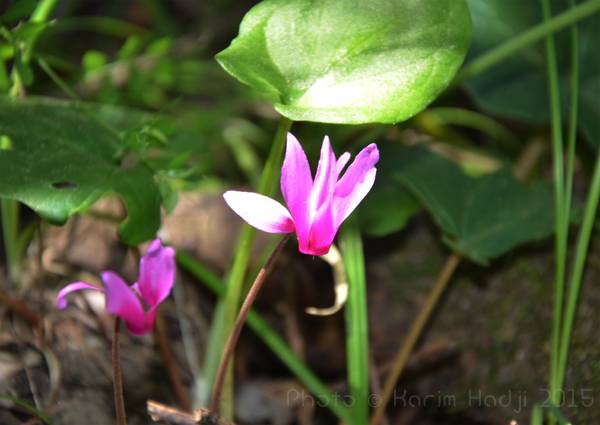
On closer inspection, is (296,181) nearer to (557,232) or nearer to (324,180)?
(324,180)

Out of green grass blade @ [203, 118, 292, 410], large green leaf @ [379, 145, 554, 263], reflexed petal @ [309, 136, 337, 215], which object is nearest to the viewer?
reflexed petal @ [309, 136, 337, 215]

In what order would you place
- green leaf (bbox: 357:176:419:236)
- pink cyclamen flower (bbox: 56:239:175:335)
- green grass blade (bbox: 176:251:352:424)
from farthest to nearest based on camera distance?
1. green leaf (bbox: 357:176:419:236)
2. green grass blade (bbox: 176:251:352:424)
3. pink cyclamen flower (bbox: 56:239:175:335)

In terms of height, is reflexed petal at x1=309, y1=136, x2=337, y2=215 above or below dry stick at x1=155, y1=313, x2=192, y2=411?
above

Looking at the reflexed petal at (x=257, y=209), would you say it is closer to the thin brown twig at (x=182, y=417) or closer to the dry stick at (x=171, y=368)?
the thin brown twig at (x=182, y=417)

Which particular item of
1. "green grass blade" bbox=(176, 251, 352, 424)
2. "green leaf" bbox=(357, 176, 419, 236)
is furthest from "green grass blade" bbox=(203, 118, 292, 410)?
"green leaf" bbox=(357, 176, 419, 236)

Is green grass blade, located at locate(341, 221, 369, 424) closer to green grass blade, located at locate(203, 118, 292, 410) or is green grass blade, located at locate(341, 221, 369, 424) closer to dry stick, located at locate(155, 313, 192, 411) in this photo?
green grass blade, located at locate(203, 118, 292, 410)

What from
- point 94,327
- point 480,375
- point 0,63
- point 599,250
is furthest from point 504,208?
point 0,63

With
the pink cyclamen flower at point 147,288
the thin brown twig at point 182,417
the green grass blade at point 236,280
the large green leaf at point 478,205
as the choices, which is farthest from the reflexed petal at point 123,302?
the large green leaf at point 478,205
